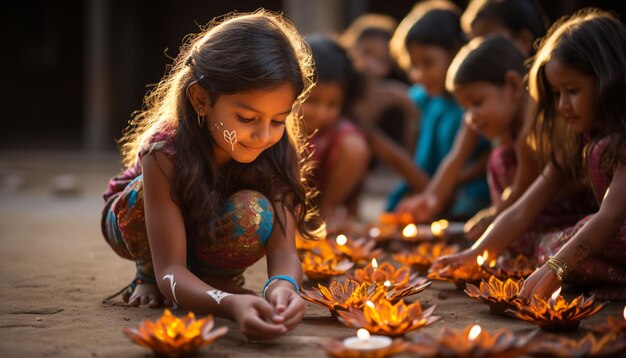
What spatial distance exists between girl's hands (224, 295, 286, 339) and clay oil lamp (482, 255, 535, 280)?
38.2 inches

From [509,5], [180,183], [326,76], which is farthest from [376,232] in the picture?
[180,183]

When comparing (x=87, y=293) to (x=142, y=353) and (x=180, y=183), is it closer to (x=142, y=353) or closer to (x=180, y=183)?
(x=180, y=183)

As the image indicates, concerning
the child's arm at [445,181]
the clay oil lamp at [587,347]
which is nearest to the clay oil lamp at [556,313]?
the clay oil lamp at [587,347]

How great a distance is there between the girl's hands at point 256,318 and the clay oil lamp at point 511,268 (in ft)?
3.19

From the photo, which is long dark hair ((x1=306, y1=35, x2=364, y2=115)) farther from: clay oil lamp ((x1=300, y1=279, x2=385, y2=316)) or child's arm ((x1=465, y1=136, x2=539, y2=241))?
clay oil lamp ((x1=300, y1=279, x2=385, y2=316))

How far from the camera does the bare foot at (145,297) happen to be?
2.48 metres

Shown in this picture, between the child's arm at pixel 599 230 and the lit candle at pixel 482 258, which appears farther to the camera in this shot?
the lit candle at pixel 482 258

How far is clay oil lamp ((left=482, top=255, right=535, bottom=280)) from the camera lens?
2.69 meters

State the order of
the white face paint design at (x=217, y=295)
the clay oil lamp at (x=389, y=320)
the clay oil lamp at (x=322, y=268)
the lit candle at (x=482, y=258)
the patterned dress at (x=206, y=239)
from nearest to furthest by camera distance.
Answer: the clay oil lamp at (x=389, y=320)
the white face paint design at (x=217, y=295)
the patterned dress at (x=206, y=239)
the lit candle at (x=482, y=258)
the clay oil lamp at (x=322, y=268)

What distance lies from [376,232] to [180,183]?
1.65 metres

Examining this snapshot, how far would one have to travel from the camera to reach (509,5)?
13.2 ft

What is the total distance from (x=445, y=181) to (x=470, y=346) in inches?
98.6

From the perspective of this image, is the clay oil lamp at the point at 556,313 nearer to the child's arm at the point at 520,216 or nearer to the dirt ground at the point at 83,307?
the dirt ground at the point at 83,307

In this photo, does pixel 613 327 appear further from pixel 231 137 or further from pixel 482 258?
pixel 231 137
